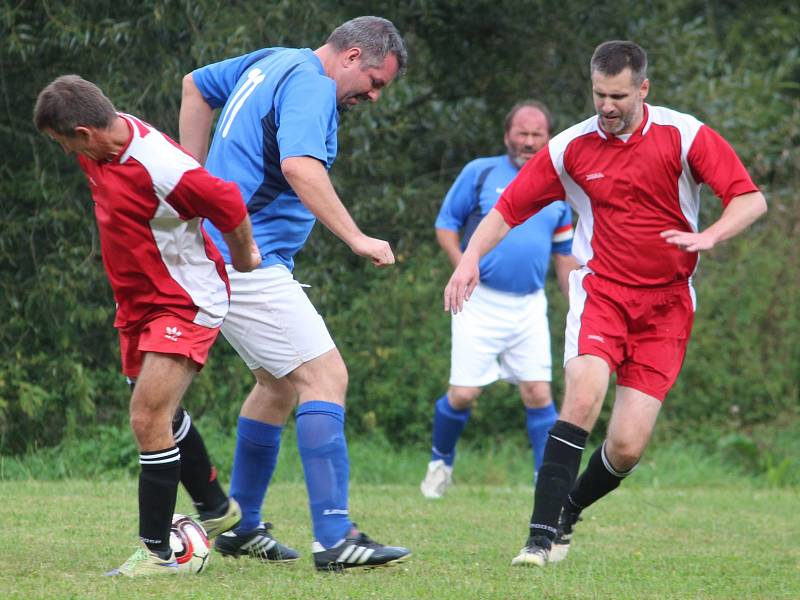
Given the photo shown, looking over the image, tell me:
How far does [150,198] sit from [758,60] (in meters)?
11.2

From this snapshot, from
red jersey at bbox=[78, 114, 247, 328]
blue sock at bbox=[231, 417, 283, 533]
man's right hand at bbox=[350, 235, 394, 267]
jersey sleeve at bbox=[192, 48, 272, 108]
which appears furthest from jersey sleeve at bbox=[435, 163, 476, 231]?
red jersey at bbox=[78, 114, 247, 328]

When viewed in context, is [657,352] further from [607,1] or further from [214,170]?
[607,1]

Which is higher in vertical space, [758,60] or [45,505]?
[758,60]

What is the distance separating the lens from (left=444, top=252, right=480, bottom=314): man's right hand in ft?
17.6

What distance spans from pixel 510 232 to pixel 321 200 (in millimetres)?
3839

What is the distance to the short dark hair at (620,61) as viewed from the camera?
5.34 metres

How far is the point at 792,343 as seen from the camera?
1164 centimetres

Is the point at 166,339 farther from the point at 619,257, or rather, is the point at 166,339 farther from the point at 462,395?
the point at 462,395

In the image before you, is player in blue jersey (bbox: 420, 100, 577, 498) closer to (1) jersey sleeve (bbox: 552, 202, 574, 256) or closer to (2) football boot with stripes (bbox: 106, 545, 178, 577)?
(1) jersey sleeve (bbox: 552, 202, 574, 256)

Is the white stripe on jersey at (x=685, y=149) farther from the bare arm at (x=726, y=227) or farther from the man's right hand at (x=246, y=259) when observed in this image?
the man's right hand at (x=246, y=259)

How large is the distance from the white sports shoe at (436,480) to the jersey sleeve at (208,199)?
4.38 metres

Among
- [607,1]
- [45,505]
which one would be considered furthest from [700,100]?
[45,505]

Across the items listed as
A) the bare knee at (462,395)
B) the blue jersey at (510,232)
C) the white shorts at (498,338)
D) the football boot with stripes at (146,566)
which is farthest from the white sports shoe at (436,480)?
the football boot with stripes at (146,566)

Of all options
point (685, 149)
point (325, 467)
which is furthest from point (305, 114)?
point (685, 149)
